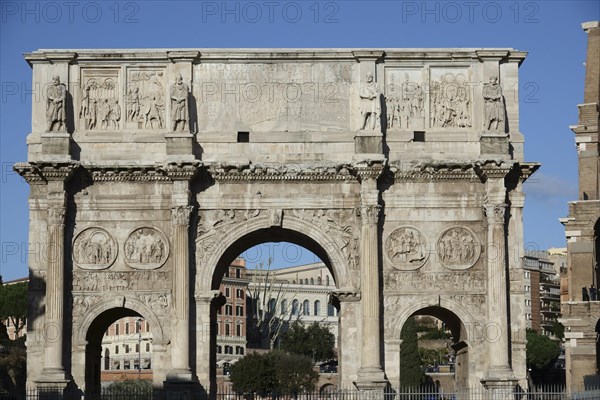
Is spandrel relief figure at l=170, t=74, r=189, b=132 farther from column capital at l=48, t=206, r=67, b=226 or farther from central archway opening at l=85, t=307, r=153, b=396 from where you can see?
central archway opening at l=85, t=307, r=153, b=396

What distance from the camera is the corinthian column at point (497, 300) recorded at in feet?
108

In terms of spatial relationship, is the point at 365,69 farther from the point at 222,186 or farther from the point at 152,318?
the point at 152,318

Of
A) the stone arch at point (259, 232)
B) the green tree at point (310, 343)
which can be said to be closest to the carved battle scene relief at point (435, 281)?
the stone arch at point (259, 232)

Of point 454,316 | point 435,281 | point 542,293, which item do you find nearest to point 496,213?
point 435,281

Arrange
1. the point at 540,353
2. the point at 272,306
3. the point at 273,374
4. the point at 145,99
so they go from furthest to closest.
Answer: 1. the point at 272,306
2. the point at 540,353
3. the point at 273,374
4. the point at 145,99

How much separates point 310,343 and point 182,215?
2412 inches

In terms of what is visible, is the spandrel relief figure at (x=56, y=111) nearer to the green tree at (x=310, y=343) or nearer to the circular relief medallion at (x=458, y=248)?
the circular relief medallion at (x=458, y=248)

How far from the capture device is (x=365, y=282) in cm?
3328

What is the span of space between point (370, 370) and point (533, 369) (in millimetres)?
47985

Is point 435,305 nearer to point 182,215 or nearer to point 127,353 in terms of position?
point 182,215

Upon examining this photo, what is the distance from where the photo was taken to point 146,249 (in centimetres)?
3394

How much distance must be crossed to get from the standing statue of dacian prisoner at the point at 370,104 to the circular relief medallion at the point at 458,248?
3185mm

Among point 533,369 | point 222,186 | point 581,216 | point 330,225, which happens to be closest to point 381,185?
point 330,225

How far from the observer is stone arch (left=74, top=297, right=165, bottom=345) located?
3353 cm
